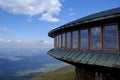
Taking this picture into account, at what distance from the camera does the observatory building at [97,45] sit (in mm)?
10211

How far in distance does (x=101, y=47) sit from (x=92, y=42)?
34.4 inches

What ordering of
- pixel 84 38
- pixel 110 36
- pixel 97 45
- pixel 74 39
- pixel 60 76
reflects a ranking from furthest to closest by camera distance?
pixel 60 76 < pixel 74 39 < pixel 84 38 < pixel 97 45 < pixel 110 36

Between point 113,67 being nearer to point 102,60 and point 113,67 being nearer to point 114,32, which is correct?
point 102,60

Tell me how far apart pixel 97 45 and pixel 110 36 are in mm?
1120

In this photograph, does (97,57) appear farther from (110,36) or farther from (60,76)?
(60,76)

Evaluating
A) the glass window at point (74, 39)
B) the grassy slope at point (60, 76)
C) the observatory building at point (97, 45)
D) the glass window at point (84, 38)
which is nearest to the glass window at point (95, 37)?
the observatory building at point (97, 45)

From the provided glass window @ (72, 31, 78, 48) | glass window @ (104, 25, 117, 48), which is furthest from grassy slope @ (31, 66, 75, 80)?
glass window @ (104, 25, 117, 48)

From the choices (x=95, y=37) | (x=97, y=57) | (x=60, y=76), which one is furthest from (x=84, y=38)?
(x=60, y=76)

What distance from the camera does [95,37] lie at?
38.5 ft

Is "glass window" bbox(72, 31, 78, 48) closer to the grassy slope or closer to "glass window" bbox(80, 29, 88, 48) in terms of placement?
"glass window" bbox(80, 29, 88, 48)

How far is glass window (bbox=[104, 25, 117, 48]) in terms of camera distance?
10.5 m

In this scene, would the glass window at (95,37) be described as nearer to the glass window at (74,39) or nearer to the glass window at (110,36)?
the glass window at (110,36)

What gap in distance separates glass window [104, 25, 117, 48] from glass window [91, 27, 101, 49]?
0.45m

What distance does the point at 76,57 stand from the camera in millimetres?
12180
